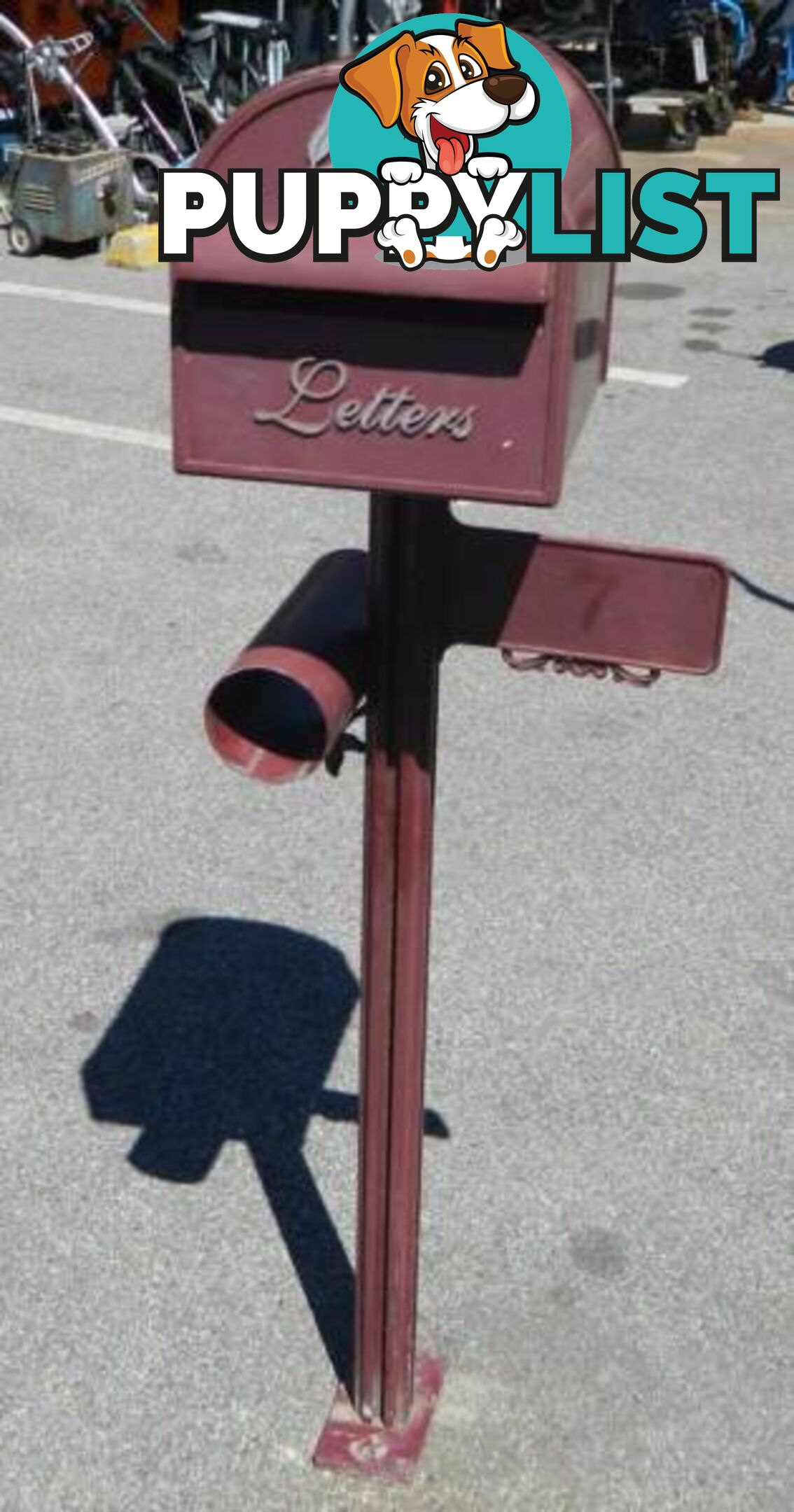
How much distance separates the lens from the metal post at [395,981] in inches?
104

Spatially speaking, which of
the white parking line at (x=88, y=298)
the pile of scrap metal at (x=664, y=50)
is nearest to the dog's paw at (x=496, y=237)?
the white parking line at (x=88, y=298)

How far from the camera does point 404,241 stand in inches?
84.4

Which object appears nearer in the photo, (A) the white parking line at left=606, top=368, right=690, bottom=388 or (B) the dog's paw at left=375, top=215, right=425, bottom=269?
(B) the dog's paw at left=375, top=215, right=425, bottom=269

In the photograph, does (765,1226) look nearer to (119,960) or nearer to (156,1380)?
(156,1380)

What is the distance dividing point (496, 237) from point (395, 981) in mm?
1244

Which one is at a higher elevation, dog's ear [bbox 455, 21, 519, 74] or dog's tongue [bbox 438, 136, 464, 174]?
dog's ear [bbox 455, 21, 519, 74]

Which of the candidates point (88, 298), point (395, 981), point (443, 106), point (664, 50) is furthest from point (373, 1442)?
point (664, 50)

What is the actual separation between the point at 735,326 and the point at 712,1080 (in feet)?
25.9

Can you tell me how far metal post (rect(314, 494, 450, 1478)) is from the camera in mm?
2631

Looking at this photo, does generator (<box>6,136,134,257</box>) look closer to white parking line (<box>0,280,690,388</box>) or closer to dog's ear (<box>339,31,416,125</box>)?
white parking line (<box>0,280,690,388</box>)

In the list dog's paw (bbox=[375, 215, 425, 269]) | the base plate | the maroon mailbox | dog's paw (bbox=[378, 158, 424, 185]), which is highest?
dog's paw (bbox=[378, 158, 424, 185])

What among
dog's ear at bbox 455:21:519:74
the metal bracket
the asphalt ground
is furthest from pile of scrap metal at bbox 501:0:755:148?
dog's ear at bbox 455:21:519:74

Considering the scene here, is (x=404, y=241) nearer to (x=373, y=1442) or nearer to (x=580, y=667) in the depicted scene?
(x=580, y=667)

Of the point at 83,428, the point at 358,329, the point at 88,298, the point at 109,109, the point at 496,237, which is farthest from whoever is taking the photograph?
the point at 109,109
